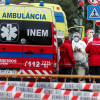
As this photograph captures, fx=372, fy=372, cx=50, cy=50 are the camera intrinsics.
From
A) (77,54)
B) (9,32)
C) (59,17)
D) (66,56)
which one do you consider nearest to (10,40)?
(9,32)

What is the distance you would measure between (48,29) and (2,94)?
8.66 feet

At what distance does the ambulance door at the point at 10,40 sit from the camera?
9453mm

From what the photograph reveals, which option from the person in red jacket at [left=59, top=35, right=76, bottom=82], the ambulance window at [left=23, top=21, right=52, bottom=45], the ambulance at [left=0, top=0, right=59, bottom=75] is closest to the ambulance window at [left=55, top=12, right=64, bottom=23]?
the person in red jacket at [left=59, top=35, right=76, bottom=82]

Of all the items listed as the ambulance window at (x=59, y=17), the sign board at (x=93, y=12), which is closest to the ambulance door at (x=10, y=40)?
the sign board at (x=93, y=12)

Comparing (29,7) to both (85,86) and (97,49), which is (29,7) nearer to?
(97,49)

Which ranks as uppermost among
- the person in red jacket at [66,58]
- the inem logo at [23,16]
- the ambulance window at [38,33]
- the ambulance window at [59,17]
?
the inem logo at [23,16]

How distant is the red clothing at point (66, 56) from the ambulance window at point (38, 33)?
127cm

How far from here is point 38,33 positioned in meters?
9.51

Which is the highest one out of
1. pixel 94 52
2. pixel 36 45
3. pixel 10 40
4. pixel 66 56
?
pixel 10 40

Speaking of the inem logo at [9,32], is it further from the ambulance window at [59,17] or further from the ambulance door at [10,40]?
the ambulance window at [59,17]

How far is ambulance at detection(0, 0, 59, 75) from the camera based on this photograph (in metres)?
9.50

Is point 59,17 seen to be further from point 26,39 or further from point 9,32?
point 9,32

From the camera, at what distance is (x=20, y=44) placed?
9.55m

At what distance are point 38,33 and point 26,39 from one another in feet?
1.13
